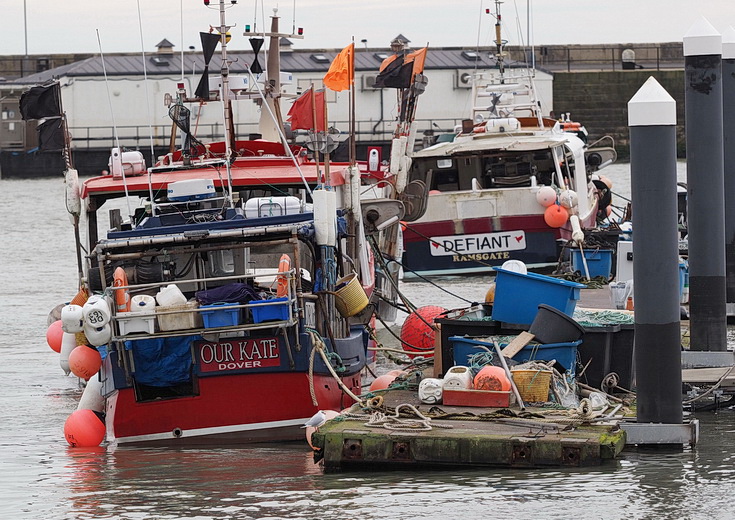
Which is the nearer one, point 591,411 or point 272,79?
point 591,411

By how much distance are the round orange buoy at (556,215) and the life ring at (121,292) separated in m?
14.3

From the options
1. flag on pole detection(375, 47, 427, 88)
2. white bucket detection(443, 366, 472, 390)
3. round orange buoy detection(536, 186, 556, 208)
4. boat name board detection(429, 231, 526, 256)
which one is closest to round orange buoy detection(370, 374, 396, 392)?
white bucket detection(443, 366, 472, 390)

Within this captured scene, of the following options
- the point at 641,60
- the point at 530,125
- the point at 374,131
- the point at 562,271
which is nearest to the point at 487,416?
the point at 562,271

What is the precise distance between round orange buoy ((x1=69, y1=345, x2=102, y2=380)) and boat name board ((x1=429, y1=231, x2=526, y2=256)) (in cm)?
1301

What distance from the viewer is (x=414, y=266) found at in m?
26.4

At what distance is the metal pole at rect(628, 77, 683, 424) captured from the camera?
404 inches

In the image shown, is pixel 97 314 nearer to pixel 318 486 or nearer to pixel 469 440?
pixel 318 486

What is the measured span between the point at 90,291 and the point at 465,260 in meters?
14.1

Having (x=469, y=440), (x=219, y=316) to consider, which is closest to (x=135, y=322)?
(x=219, y=316)

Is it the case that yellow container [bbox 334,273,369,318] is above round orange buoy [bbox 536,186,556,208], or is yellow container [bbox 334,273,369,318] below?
below

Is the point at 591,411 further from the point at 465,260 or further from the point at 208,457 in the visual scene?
the point at 465,260

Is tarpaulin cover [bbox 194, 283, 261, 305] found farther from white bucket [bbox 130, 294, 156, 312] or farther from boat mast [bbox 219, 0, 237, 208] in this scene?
boat mast [bbox 219, 0, 237, 208]

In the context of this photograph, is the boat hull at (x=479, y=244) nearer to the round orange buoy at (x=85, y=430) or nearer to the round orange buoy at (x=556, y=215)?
the round orange buoy at (x=556, y=215)

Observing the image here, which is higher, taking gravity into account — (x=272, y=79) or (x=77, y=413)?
(x=272, y=79)
